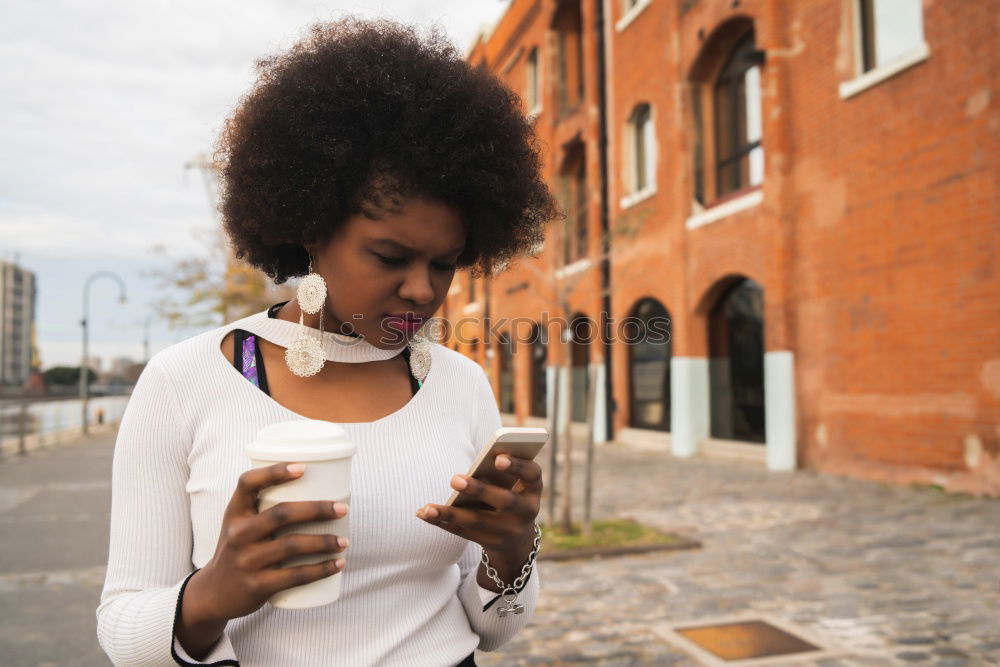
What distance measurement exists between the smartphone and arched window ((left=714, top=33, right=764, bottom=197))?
12032 millimetres

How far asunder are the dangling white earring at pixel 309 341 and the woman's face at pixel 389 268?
3cm

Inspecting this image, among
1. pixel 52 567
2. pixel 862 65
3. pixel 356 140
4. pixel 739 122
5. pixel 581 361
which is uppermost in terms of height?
pixel 739 122

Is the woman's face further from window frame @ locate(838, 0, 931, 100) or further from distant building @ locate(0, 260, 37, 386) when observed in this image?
distant building @ locate(0, 260, 37, 386)

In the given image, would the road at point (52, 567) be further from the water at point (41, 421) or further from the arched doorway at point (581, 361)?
the arched doorway at point (581, 361)

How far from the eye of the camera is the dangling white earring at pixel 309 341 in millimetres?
1526

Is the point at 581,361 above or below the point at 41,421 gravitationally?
above

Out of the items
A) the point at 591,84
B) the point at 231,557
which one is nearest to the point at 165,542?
the point at 231,557

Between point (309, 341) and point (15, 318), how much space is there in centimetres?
12499

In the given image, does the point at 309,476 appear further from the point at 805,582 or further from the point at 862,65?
the point at 862,65

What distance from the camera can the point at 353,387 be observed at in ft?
5.26

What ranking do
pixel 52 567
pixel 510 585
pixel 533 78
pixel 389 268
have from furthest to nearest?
pixel 533 78 → pixel 52 567 → pixel 510 585 → pixel 389 268

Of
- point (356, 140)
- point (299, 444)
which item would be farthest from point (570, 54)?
point (299, 444)

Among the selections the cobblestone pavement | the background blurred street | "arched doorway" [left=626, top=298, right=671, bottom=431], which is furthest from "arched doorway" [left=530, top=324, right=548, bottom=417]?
the cobblestone pavement

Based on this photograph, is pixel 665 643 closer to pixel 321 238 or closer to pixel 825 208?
pixel 321 238
